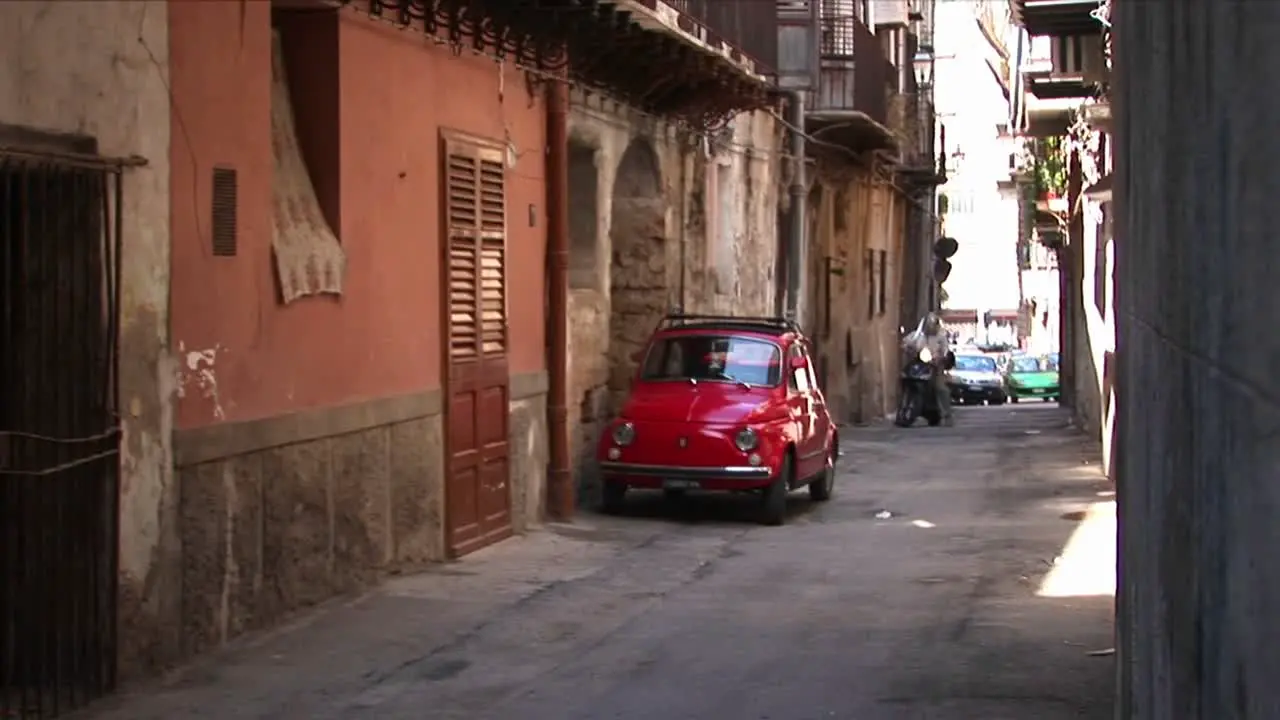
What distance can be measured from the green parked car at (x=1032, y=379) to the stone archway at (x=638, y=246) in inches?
1375

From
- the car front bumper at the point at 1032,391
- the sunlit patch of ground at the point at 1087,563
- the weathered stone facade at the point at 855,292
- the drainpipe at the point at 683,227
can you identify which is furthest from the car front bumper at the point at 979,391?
the sunlit patch of ground at the point at 1087,563

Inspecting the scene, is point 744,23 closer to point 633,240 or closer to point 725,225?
point 725,225

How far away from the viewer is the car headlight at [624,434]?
15.6 meters

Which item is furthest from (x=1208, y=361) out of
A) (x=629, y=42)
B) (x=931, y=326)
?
(x=931, y=326)

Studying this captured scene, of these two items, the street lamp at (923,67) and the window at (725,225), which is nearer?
the window at (725,225)

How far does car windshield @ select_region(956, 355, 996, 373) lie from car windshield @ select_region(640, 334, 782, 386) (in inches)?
1326

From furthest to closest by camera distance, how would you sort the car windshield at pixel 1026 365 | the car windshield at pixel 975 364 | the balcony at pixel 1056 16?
the car windshield at pixel 1026 365
the car windshield at pixel 975 364
the balcony at pixel 1056 16

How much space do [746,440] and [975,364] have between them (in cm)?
3578

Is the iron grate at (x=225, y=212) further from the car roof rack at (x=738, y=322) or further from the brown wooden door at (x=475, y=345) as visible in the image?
the car roof rack at (x=738, y=322)

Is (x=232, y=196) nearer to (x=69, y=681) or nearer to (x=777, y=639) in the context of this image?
(x=69, y=681)

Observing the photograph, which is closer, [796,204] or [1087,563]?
[1087,563]

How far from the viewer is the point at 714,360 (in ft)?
54.4

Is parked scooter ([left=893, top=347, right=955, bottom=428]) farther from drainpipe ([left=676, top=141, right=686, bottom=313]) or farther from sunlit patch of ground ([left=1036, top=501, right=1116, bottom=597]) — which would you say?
sunlit patch of ground ([left=1036, top=501, right=1116, bottom=597])

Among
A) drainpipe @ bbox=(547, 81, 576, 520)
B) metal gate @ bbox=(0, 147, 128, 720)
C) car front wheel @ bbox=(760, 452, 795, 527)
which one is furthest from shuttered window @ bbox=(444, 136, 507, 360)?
metal gate @ bbox=(0, 147, 128, 720)
